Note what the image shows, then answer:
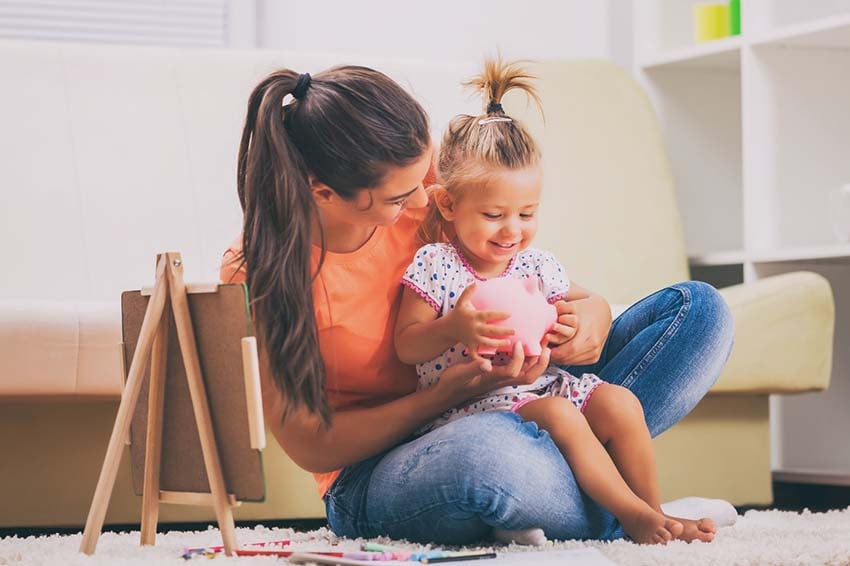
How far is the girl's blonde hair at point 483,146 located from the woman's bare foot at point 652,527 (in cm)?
44

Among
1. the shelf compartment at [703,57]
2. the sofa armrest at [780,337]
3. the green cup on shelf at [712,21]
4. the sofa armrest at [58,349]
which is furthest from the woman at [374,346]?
the green cup on shelf at [712,21]

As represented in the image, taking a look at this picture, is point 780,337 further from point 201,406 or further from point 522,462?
point 201,406

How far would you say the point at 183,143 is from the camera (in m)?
2.40

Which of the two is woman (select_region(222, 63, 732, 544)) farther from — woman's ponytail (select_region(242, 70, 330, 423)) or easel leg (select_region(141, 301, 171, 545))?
easel leg (select_region(141, 301, 171, 545))

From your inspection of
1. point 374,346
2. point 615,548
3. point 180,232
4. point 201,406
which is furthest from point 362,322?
point 180,232

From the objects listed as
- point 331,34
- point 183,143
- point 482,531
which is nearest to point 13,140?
point 183,143

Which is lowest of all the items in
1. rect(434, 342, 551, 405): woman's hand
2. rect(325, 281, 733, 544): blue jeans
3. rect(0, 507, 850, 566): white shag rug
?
rect(0, 507, 850, 566): white shag rug

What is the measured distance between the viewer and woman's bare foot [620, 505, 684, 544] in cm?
133

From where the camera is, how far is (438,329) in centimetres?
141

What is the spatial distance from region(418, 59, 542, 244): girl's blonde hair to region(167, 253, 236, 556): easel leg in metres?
0.38

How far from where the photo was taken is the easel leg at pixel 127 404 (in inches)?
51.4

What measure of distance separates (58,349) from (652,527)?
3.09 ft

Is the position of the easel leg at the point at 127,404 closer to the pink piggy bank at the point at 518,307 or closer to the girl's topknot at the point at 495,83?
the pink piggy bank at the point at 518,307

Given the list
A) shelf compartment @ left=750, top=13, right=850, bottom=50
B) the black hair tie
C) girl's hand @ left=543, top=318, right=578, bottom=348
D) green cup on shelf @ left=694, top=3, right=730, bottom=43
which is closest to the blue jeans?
girl's hand @ left=543, top=318, right=578, bottom=348
